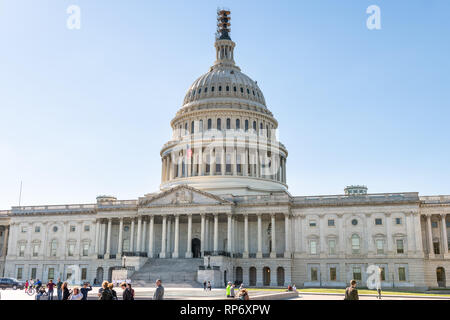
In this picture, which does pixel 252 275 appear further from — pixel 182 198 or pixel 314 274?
pixel 182 198

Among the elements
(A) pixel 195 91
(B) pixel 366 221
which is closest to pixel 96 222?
(A) pixel 195 91

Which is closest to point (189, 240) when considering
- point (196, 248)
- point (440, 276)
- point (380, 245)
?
point (196, 248)

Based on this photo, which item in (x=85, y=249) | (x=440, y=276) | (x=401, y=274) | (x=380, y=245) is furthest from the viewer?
(x=85, y=249)

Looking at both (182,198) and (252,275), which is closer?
(252,275)

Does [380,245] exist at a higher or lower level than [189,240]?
lower

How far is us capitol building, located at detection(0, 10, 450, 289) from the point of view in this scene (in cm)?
7844

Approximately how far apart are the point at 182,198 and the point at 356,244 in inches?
1184

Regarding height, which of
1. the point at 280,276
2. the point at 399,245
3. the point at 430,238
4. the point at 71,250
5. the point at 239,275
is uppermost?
the point at 430,238

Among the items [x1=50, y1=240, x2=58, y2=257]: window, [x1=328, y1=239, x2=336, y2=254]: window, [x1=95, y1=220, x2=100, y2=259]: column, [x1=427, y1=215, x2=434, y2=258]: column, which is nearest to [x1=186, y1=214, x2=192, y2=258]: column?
[x1=95, y1=220, x2=100, y2=259]: column

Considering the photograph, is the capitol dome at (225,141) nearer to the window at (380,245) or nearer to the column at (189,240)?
the column at (189,240)

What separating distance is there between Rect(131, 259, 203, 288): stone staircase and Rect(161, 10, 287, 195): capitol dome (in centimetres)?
2025

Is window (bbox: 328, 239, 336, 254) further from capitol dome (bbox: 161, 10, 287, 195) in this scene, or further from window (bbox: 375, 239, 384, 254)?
capitol dome (bbox: 161, 10, 287, 195)

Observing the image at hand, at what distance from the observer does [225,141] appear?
101 metres
